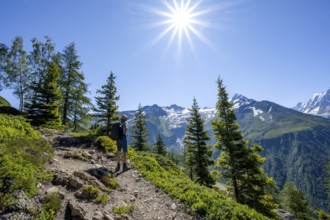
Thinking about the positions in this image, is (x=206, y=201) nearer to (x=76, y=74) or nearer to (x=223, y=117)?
(x=223, y=117)

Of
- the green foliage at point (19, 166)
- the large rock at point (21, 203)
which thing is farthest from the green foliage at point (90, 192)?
the large rock at point (21, 203)

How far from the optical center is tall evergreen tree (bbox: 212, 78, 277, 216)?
64.5 feet

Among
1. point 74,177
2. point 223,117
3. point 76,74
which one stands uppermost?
point 76,74

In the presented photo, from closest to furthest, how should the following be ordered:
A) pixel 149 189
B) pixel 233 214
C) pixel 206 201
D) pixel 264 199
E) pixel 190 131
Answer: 1. pixel 233 214
2. pixel 206 201
3. pixel 149 189
4. pixel 264 199
5. pixel 190 131

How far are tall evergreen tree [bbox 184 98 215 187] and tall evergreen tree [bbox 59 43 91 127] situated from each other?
16.8m

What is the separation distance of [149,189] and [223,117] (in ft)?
45.5

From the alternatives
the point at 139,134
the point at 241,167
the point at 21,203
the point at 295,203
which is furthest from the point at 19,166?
the point at 295,203

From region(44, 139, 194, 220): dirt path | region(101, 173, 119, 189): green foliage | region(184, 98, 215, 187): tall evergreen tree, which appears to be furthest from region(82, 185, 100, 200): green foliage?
region(184, 98, 215, 187): tall evergreen tree

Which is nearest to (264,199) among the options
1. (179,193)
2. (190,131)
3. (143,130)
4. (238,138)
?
(238,138)

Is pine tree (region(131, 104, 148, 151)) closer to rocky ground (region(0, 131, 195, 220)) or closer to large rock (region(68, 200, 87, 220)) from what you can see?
rocky ground (region(0, 131, 195, 220))

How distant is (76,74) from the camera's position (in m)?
34.5

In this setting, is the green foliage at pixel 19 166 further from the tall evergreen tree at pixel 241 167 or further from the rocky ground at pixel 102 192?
the tall evergreen tree at pixel 241 167

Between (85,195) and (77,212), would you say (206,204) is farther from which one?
(77,212)

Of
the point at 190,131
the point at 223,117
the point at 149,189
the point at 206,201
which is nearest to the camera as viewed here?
the point at 206,201
